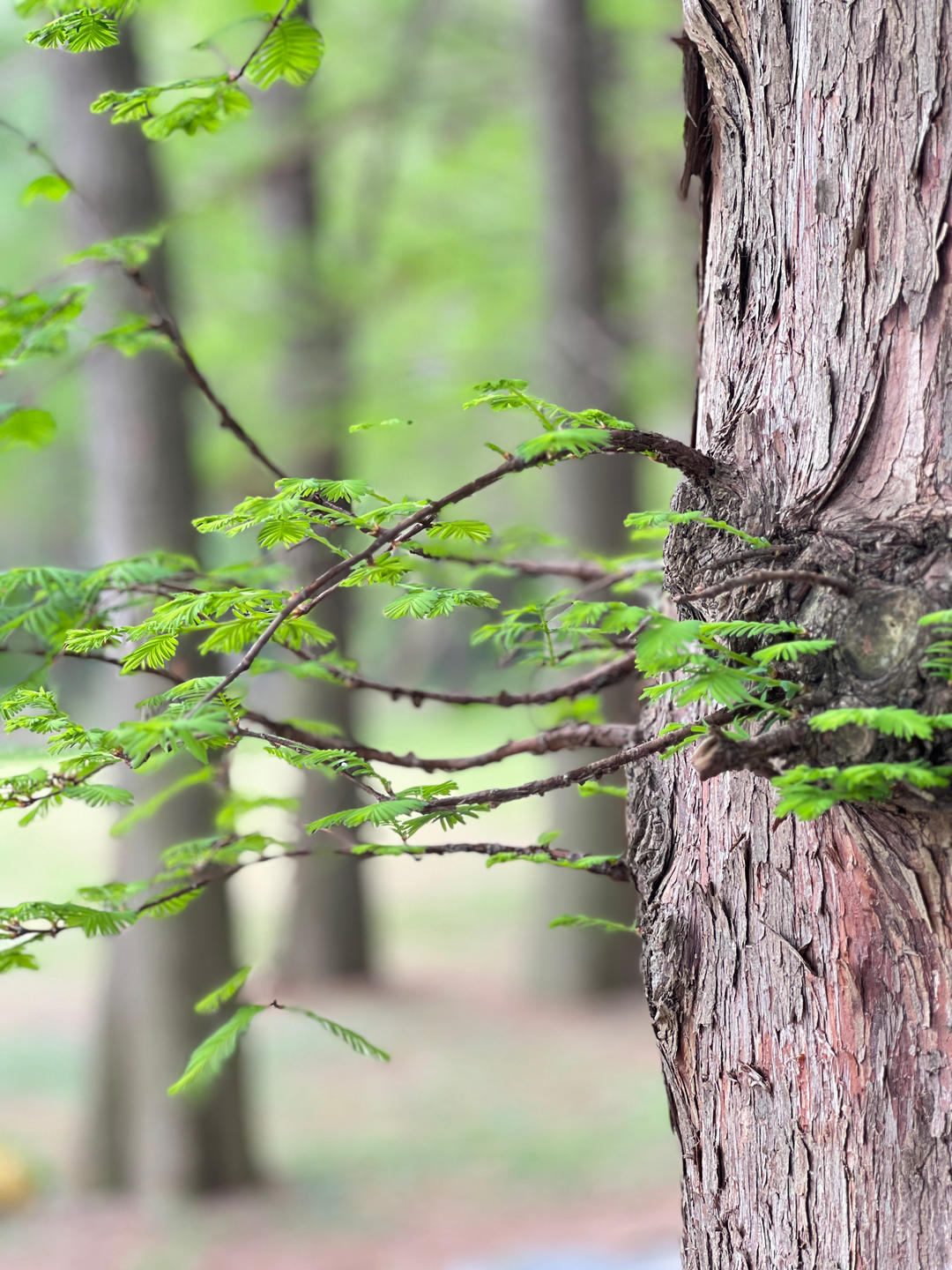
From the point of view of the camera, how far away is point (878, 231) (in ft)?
4.39

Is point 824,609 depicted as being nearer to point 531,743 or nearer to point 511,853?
point 511,853

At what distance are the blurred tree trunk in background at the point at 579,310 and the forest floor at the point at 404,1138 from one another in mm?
1141

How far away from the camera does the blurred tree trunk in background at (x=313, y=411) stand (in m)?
7.63

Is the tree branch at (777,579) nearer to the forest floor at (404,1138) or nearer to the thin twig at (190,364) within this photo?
the thin twig at (190,364)

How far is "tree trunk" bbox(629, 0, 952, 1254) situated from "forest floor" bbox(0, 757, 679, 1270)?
414 cm

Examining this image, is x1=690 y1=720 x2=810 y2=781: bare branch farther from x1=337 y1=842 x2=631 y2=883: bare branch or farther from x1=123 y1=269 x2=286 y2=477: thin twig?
x1=123 y1=269 x2=286 y2=477: thin twig

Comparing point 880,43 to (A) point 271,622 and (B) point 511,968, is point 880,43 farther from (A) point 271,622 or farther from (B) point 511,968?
(B) point 511,968

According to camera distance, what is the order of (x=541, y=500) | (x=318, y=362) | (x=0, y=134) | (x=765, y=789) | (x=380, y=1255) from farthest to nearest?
(x=541, y=500) → (x=318, y=362) → (x=0, y=134) → (x=380, y=1255) → (x=765, y=789)

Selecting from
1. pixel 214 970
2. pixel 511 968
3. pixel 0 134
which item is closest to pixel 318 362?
pixel 0 134

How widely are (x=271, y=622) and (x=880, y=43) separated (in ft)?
3.30

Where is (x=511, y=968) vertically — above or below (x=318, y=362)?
below

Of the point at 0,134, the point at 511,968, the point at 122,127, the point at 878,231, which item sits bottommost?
the point at 511,968

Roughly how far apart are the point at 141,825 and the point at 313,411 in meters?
3.70

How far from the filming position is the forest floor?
5.23 m
